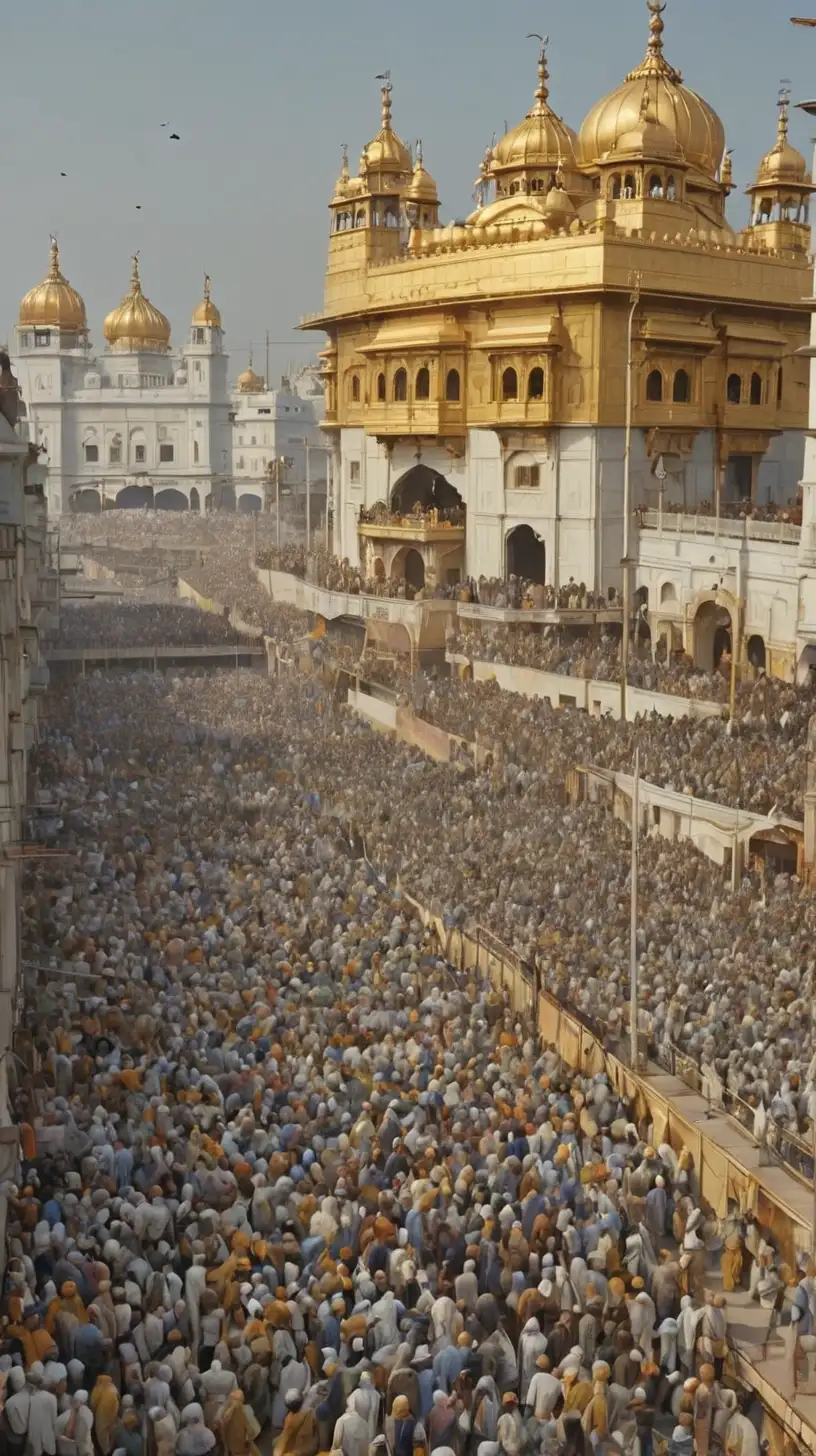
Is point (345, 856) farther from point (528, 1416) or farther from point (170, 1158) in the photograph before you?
point (528, 1416)

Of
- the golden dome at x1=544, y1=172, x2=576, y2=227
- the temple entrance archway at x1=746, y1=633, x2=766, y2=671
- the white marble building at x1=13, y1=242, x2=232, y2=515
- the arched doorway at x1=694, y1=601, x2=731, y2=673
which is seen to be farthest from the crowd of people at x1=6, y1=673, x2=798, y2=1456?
the white marble building at x1=13, y1=242, x2=232, y2=515

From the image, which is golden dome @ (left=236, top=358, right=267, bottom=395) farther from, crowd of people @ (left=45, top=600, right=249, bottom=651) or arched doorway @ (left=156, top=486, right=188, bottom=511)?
crowd of people @ (left=45, top=600, right=249, bottom=651)

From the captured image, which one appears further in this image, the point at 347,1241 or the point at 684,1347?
the point at 347,1241

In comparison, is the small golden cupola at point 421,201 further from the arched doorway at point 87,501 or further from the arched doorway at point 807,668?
the arched doorway at point 87,501

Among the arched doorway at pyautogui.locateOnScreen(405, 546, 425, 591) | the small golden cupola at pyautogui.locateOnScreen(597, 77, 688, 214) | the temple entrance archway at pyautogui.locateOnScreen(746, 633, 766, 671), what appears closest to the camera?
the temple entrance archway at pyautogui.locateOnScreen(746, 633, 766, 671)

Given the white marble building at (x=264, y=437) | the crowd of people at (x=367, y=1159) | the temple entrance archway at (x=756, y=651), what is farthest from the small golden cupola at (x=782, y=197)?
the white marble building at (x=264, y=437)

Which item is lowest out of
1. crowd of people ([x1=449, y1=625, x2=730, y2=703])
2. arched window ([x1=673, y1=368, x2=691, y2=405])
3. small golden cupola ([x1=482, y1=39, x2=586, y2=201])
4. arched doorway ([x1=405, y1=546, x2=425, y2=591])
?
crowd of people ([x1=449, y1=625, x2=730, y2=703])

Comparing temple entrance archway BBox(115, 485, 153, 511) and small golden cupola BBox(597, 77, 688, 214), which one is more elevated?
small golden cupola BBox(597, 77, 688, 214)

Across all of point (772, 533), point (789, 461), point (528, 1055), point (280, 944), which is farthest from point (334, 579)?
point (528, 1055)
